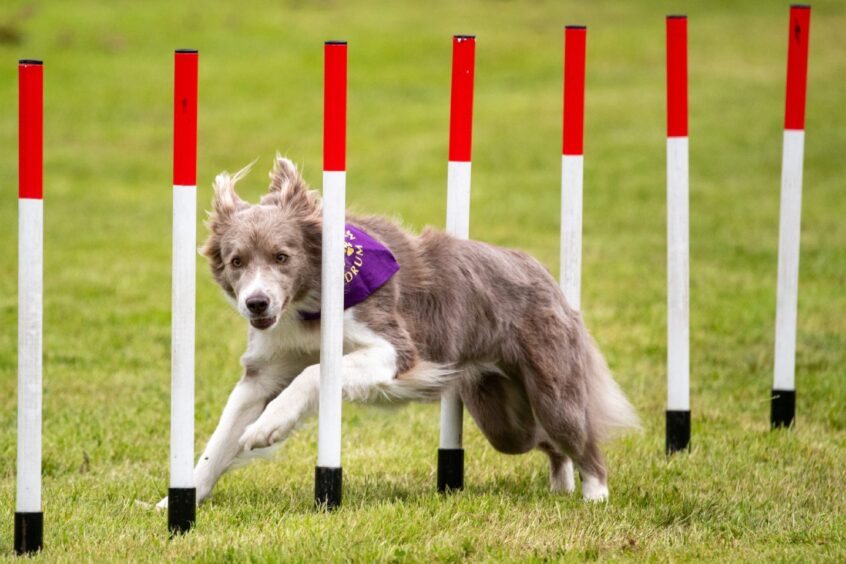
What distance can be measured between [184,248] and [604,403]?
246cm

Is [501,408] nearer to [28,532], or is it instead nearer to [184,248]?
[184,248]

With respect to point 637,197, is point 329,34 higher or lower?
higher

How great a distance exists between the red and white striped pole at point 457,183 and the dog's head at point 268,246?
0.75 metres

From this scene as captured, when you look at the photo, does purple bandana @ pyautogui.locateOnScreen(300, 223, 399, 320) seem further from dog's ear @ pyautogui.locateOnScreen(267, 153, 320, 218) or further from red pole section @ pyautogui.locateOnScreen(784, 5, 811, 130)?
red pole section @ pyautogui.locateOnScreen(784, 5, 811, 130)

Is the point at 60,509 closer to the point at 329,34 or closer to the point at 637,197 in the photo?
the point at 637,197

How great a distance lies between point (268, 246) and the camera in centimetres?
521

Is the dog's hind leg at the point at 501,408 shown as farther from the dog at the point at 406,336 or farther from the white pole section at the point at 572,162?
the white pole section at the point at 572,162

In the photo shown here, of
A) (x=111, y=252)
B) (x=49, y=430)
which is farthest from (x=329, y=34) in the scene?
(x=49, y=430)

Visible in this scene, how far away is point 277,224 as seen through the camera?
209 inches

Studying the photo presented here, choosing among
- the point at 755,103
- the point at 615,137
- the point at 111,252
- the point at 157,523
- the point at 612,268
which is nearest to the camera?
the point at 157,523

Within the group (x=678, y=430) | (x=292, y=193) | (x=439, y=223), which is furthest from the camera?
(x=439, y=223)

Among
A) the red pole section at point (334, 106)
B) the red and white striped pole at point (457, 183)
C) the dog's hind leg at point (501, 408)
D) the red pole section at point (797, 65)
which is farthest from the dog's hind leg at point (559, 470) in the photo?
the red pole section at point (797, 65)

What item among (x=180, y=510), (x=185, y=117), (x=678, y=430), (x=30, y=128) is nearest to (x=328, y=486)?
(x=180, y=510)

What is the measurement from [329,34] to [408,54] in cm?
223
